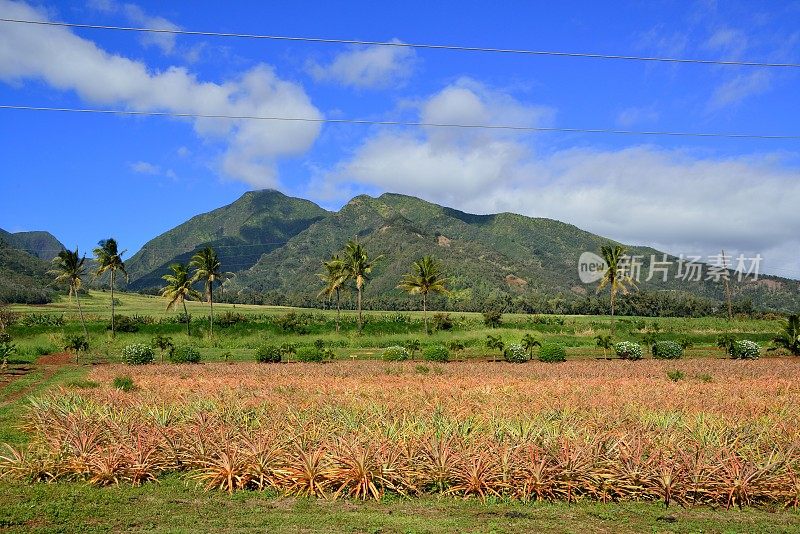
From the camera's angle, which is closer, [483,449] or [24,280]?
[483,449]

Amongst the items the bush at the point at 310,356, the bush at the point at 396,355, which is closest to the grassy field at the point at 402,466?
the bush at the point at 310,356

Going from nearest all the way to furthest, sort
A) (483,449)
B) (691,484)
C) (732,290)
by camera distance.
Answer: (691,484) < (483,449) < (732,290)

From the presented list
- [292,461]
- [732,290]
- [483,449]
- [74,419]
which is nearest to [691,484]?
[483,449]

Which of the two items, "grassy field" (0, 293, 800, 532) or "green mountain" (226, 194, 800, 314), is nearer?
"grassy field" (0, 293, 800, 532)

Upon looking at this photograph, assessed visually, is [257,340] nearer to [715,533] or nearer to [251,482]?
[251,482]

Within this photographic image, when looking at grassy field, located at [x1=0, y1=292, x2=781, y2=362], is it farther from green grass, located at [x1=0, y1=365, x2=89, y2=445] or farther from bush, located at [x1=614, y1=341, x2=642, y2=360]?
green grass, located at [x1=0, y1=365, x2=89, y2=445]

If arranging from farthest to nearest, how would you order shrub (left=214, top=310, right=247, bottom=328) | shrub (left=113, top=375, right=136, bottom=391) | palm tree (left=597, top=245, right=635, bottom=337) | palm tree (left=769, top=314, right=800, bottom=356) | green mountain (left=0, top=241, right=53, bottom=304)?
green mountain (left=0, top=241, right=53, bottom=304), shrub (left=214, top=310, right=247, bottom=328), palm tree (left=597, top=245, right=635, bottom=337), palm tree (left=769, top=314, right=800, bottom=356), shrub (left=113, top=375, right=136, bottom=391)

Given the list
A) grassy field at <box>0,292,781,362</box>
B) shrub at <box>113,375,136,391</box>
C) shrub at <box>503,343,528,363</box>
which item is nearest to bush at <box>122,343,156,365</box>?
grassy field at <box>0,292,781,362</box>

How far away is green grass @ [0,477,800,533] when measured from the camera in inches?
329

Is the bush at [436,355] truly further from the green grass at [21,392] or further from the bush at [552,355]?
the green grass at [21,392]

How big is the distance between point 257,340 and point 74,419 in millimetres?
52436

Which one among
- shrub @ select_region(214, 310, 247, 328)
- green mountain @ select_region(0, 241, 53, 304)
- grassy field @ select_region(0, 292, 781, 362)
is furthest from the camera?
green mountain @ select_region(0, 241, 53, 304)

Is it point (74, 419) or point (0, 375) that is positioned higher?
point (74, 419)

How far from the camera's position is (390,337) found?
63.8m
